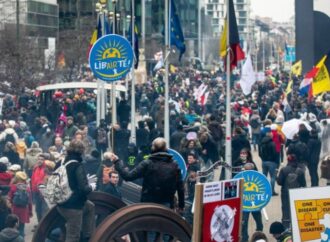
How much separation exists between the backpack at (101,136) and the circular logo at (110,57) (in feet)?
19.6

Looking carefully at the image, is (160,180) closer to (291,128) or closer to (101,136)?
(291,128)

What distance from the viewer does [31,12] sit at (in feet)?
249

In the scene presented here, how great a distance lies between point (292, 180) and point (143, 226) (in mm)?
9079

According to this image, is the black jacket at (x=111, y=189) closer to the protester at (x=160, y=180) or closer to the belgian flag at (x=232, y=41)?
the protester at (x=160, y=180)

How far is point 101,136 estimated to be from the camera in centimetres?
2727

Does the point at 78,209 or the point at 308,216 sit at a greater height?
the point at 308,216

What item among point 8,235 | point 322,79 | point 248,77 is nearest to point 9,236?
point 8,235

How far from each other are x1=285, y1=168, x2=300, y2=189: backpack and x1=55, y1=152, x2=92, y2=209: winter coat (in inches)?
240

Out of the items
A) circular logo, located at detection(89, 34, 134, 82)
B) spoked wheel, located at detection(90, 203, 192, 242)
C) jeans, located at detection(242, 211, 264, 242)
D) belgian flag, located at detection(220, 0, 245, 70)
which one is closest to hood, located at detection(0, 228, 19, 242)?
spoked wheel, located at detection(90, 203, 192, 242)

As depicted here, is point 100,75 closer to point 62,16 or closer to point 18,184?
point 18,184

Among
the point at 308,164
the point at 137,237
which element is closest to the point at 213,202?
the point at 137,237

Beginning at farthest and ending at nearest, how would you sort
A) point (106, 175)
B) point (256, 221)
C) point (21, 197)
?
point (21, 197) → point (256, 221) → point (106, 175)

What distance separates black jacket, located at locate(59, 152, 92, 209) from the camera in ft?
36.1

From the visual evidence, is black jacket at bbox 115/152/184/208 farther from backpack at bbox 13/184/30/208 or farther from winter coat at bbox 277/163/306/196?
winter coat at bbox 277/163/306/196
